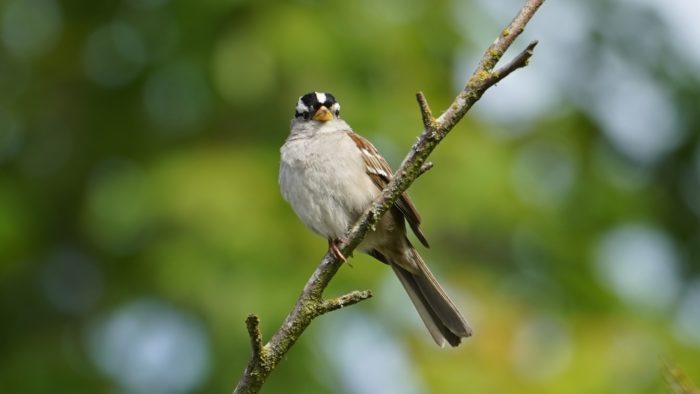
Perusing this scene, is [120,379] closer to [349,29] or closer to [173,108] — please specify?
[173,108]

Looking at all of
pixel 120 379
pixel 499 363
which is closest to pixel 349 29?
pixel 499 363

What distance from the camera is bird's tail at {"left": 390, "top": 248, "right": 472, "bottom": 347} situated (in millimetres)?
5535

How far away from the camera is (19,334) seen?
36.1ft

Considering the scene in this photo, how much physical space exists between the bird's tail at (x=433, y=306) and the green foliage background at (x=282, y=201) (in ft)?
8.04

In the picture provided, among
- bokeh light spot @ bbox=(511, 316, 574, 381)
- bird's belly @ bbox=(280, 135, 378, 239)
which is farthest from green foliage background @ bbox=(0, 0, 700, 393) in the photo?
bird's belly @ bbox=(280, 135, 378, 239)

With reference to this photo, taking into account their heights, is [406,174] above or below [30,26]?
below

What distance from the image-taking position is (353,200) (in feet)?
18.4

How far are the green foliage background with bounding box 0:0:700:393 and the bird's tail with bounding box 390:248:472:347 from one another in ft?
8.04

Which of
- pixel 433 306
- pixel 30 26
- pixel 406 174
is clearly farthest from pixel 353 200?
pixel 30 26

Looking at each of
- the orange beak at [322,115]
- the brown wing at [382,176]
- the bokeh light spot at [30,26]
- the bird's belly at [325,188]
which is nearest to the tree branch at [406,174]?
the bird's belly at [325,188]

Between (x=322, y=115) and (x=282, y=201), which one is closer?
(x=322, y=115)

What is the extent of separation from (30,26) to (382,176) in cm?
630

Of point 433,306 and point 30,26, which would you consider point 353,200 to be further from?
point 30,26

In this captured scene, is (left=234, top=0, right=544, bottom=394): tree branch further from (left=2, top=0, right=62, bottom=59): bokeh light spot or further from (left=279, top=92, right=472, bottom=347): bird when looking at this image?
(left=2, top=0, right=62, bottom=59): bokeh light spot
